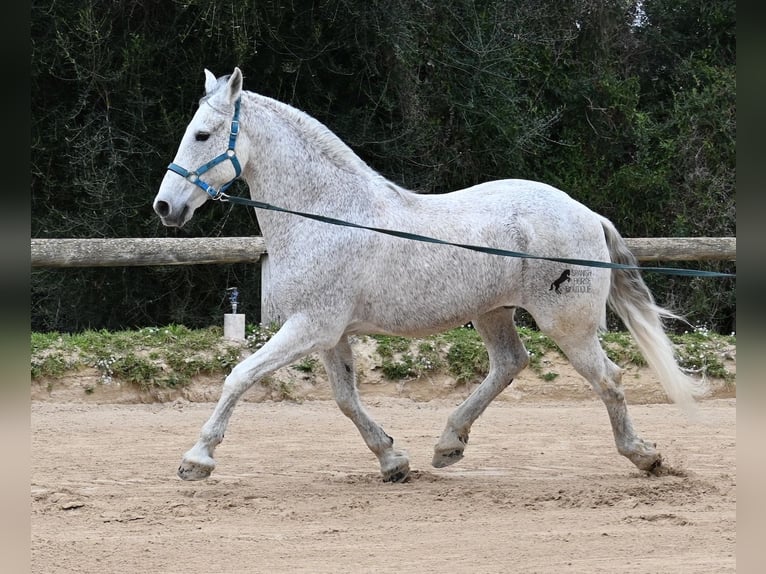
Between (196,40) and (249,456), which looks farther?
(196,40)

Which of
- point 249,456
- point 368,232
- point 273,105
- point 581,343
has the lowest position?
point 249,456

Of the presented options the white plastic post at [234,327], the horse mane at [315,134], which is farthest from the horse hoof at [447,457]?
the white plastic post at [234,327]

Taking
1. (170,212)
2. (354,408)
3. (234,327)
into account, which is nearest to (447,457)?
(354,408)

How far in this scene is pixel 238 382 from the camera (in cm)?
477

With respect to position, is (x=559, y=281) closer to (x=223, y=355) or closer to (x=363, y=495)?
(x=363, y=495)

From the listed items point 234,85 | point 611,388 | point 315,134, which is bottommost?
point 611,388

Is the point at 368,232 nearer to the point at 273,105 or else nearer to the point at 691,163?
the point at 273,105

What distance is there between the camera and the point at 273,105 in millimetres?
5270

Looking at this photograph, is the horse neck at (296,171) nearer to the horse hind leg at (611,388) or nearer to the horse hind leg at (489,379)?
the horse hind leg at (489,379)

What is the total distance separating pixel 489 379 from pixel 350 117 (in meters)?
6.30

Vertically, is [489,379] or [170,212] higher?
[170,212]

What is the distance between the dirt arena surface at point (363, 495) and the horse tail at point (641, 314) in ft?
1.92

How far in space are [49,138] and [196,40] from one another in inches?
77.9
